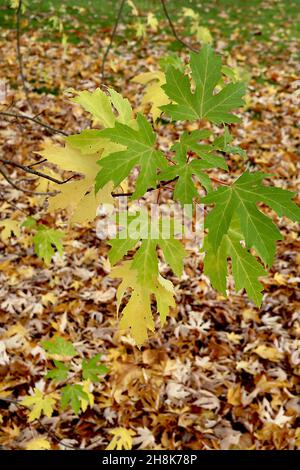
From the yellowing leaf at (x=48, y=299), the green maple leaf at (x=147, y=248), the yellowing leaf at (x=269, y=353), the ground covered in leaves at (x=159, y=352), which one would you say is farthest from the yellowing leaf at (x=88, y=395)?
the green maple leaf at (x=147, y=248)

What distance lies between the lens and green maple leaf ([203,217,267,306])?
1.27m

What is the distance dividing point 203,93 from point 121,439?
7.93 ft

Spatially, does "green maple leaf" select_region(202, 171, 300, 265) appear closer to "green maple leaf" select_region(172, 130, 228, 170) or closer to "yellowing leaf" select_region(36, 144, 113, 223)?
"green maple leaf" select_region(172, 130, 228, 170)

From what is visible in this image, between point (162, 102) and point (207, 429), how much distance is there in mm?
2328

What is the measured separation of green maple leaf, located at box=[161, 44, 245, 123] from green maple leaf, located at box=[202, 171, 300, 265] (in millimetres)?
234

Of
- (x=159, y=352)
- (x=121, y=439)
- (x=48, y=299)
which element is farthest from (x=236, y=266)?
(x=48, y=299)

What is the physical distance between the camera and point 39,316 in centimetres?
384

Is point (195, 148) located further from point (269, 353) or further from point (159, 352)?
point (269, 353)

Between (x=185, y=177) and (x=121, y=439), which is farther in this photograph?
(x=121, y=439)

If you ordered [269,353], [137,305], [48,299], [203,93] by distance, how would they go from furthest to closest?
[48,299] → [269,353] → [137,305] → [203,93]

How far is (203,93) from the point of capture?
4.13 ft

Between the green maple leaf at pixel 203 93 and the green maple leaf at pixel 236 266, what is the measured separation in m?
0.33
